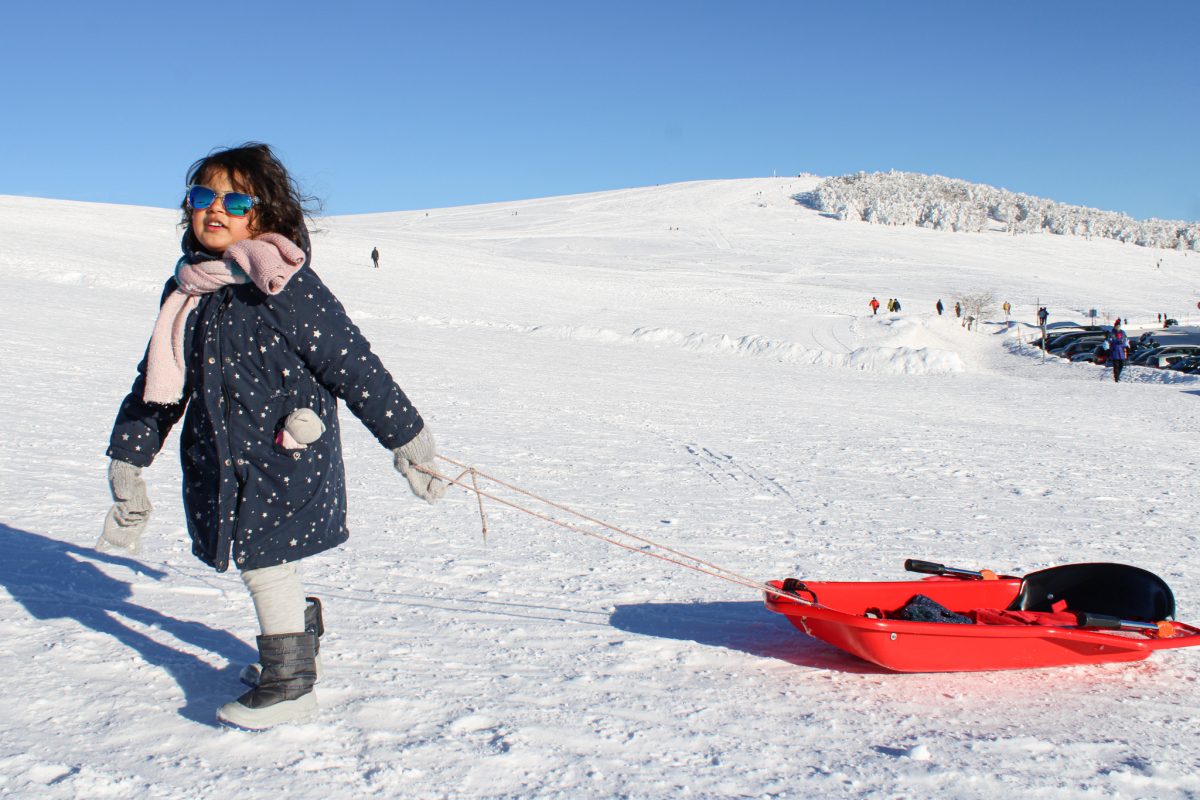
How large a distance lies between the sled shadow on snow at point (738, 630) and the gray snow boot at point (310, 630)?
3.95ft

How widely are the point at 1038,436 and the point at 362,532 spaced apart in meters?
7.81

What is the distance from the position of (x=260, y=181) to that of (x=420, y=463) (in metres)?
0.92

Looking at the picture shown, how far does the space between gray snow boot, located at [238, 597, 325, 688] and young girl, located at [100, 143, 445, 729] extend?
0.08 m

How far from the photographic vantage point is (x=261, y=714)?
8.39 feet

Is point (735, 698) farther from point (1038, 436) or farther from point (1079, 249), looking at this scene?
point (1079, 249)

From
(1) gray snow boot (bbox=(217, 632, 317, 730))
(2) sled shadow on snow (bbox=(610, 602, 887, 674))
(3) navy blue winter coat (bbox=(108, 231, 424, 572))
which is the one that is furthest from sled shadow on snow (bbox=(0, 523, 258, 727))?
(2) sled shadow on snow (bbox=(610, 602, 887, 674))

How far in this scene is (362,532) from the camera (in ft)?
A: 16.6

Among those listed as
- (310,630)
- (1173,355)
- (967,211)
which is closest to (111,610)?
(310,630)

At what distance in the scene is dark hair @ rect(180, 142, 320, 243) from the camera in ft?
8.73

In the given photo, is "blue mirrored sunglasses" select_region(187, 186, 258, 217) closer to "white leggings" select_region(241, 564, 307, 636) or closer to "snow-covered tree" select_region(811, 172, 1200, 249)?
"white leggings" select_region(241, 564, 307, 636)

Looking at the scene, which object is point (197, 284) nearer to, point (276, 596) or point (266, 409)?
point (266, 409)

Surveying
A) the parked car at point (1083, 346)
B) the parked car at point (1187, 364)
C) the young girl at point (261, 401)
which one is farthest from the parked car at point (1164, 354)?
the young girl at point (261, 401)

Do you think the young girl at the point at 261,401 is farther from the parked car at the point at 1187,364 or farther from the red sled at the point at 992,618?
the parked car at the point at 1187,364

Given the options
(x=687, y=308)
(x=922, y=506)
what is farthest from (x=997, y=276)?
(x=922, y=506)
